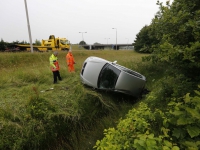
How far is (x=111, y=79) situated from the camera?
5.10 metres

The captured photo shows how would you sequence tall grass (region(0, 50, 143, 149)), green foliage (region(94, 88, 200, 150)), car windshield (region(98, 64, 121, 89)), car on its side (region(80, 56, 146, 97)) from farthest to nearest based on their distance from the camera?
car windshield (region(98, 64, 121, 89)) → car on its side (region(80, 56, 146, 97)) → tall grass (region(0, 50, 143, 149)) → green foliage (region(94, 88, 200, 150))

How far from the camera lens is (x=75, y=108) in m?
4.31

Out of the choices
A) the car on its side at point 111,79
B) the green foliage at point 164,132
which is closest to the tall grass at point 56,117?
the car on its side at point 111,79

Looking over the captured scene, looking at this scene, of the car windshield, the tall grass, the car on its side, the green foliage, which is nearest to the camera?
the green foliage

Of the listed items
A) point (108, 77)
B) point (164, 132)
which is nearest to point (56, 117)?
point (108, 77)

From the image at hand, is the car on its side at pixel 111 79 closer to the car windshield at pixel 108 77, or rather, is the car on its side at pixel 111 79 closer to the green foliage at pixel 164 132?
the car windshield at pixel 108 77

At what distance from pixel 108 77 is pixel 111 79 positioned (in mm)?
132

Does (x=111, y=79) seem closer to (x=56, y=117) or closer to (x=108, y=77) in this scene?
(x=108, y=77)

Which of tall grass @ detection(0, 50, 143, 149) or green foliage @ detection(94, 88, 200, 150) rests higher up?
green foliage @ detection(94, 88, 200, 150)

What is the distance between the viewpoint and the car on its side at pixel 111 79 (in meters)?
4.92

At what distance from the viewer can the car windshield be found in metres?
5.04

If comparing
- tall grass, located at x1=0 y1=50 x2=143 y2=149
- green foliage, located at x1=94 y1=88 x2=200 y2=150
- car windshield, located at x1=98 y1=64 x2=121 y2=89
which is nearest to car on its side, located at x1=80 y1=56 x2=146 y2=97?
car windshield, located at x1=98 y1=64 x2=121 y2=89

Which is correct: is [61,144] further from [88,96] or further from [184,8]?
[184,8]

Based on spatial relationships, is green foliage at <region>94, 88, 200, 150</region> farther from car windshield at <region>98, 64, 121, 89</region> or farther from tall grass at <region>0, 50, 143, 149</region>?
car windshield at <region>98, 64, 121, 89</region>
